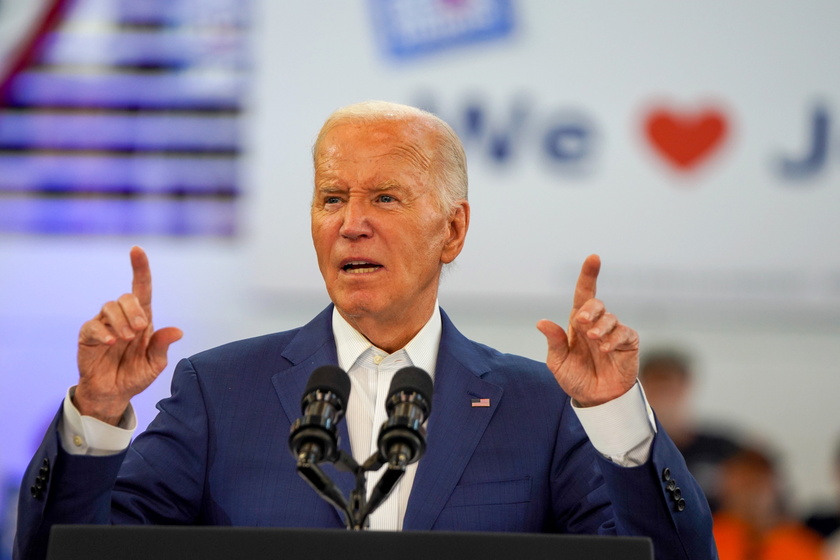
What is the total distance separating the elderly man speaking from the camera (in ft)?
6.28

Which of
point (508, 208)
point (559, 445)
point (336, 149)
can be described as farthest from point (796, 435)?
point (336, 149)

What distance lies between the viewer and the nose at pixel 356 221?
7.34 feet

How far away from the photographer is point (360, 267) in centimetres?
229

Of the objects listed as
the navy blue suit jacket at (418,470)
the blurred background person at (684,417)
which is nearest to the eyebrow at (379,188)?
the navy blue suit jacket at (418,470)

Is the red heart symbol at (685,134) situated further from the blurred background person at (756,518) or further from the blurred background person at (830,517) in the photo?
→ the blurred background person at (830,517)

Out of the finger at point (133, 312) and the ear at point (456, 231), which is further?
the ear at point (456, 231)

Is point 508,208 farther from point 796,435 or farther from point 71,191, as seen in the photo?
point 71,191

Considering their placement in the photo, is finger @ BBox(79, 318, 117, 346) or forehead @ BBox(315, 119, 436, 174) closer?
finger @ BBox(79, 318, 117, 346)

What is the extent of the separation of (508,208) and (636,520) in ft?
9.21

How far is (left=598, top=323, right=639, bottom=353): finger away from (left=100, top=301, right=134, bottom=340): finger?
2.73 ft

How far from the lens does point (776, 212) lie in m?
4.75

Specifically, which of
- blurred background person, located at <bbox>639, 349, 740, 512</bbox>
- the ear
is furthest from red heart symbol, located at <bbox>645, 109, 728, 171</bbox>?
the ear

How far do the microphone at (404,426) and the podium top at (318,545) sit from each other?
4.2 inches

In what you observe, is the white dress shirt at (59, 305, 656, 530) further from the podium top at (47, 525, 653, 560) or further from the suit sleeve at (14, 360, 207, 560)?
the podium top at (47, 525, 653, 560)
